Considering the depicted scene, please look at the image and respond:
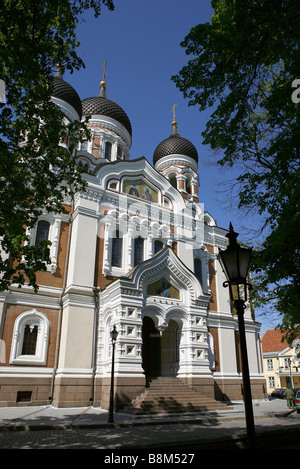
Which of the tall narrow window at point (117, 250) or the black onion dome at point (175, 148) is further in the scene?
the black onion dome at point (175, 148)

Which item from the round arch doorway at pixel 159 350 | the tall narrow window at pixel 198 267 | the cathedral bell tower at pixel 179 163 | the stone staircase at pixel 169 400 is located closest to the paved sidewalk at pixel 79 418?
the stone staircase at pixel 169 400

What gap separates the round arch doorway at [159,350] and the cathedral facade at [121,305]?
0.05 meters

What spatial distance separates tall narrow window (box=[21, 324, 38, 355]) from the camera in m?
15.0

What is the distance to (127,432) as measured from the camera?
906 cm

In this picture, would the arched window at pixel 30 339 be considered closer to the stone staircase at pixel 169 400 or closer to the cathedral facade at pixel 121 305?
the cathedral facade at pixel 121 305

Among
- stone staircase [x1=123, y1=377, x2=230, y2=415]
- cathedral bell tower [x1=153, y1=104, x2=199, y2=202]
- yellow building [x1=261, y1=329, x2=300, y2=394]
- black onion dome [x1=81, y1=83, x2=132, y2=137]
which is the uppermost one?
black onion dome [x1=81, y1=83, x2=132, y2=137]

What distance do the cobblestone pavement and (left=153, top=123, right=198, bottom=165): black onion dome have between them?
64.4 ft

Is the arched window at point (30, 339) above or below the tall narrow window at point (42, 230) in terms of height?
below

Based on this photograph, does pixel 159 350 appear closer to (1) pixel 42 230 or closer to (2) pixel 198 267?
(2) pixel 198 267

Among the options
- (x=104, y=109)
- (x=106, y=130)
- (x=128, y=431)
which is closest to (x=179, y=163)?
(x=106, y=130)

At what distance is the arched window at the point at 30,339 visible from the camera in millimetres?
14531

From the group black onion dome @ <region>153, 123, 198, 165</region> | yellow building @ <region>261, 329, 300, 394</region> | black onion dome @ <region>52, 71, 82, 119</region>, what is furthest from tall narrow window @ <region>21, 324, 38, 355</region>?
yellow building @ <region>261, 329, 300, 394</region>

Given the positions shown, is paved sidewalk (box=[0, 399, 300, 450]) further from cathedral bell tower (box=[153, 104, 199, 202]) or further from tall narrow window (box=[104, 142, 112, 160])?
tall narrow window (box=[104, 142, 112, 160])

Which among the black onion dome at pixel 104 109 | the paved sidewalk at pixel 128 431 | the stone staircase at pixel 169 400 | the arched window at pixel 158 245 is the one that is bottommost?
the paved sidewalk at pixel 128 431
